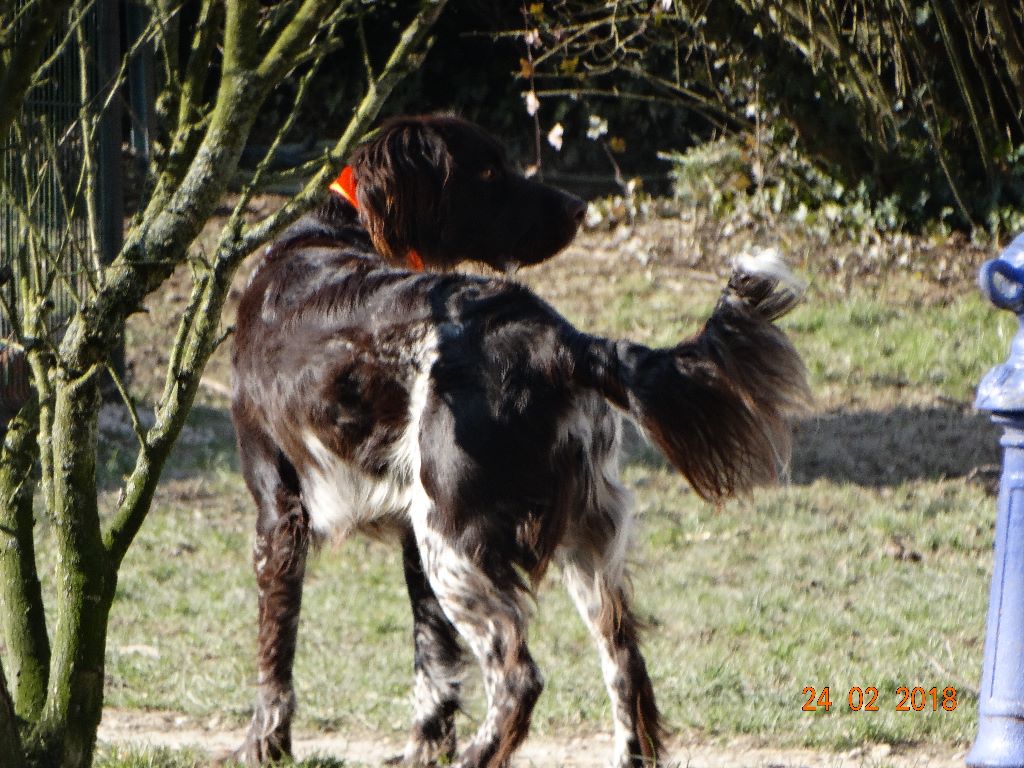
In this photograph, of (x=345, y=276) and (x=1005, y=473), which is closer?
(x=1005, y=473)

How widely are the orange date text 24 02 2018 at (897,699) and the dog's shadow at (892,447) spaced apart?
2.72 meters

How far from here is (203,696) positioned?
4.92m

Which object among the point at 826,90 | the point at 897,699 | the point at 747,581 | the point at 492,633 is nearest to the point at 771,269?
the point at 492,633

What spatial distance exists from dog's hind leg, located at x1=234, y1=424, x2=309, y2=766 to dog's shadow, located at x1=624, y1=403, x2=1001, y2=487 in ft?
12.2

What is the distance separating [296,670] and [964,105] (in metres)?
7.13

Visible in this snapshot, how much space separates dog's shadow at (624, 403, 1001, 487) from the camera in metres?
7.56

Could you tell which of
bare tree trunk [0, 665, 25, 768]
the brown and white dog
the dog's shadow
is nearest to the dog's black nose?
the brown and white dog

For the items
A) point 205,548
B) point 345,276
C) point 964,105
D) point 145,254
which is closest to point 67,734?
point 145,254

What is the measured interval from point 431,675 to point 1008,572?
1893mm

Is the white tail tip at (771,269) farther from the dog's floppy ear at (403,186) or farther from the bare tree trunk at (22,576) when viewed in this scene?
the bare tree trunk at (22,576)

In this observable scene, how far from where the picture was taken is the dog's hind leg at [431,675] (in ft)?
13.9

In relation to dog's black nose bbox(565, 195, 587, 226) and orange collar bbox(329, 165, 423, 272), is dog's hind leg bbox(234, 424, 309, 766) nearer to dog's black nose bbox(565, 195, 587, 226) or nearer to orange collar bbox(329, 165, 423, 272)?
orange collar bbox(329, 165, 423, 272)

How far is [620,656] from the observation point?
3949mm

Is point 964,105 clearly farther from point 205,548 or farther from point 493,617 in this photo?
point 493,617
